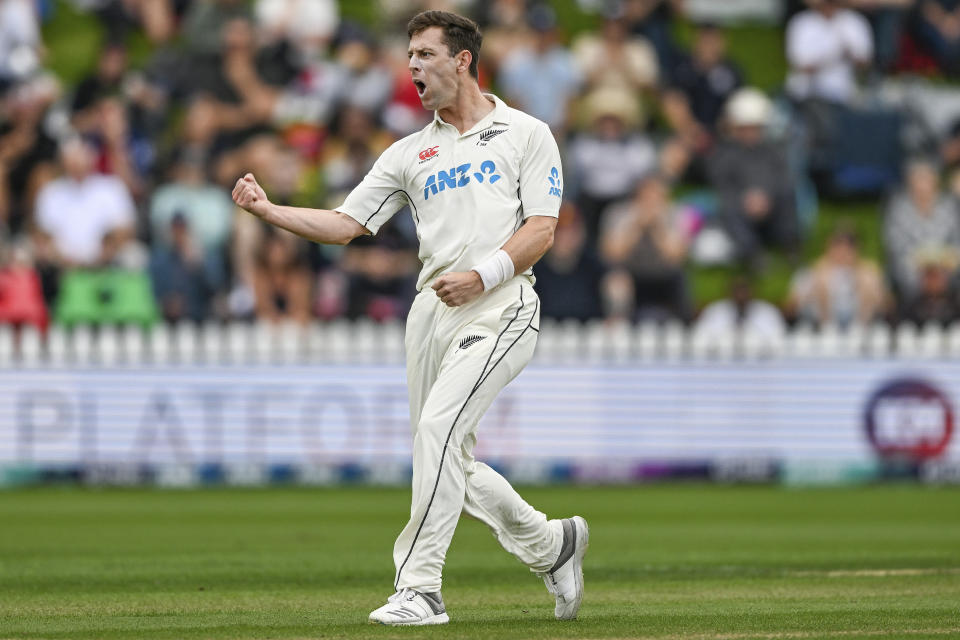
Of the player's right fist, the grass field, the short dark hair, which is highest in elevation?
the short dark hair

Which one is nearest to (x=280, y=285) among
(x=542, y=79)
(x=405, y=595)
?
(x=542, y=79)

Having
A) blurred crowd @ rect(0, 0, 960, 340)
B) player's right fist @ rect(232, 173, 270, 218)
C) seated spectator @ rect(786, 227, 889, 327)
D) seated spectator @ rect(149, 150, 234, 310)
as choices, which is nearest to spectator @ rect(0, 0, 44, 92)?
blurred crowd @ rect(0, 0, 960, 340)

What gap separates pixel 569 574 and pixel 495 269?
1.36 metres

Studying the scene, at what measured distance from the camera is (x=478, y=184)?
304 inches

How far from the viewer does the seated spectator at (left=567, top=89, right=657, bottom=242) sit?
2016 centimetres

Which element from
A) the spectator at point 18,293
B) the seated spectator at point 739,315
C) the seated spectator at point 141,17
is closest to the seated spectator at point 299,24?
the seated spectator at point 141,17

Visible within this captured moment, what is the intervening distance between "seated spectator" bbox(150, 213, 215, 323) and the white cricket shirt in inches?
445

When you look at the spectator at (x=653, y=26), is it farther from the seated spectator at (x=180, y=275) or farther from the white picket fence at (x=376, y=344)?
the seated spectator at (x=180, y=275)

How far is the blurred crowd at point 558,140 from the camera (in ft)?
62.3

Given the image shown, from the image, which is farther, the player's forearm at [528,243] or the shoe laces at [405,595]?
the player's forearm at [528,243]

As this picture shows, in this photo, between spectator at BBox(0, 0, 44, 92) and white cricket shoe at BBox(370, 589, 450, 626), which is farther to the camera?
spectator at BBox(0, 0, 44, 92)

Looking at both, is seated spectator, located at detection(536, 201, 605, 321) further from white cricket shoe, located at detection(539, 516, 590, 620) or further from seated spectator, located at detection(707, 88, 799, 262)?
white cricket shoe, located at detection(539, 516, 590, 620)

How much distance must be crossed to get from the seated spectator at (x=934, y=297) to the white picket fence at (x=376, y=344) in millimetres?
430

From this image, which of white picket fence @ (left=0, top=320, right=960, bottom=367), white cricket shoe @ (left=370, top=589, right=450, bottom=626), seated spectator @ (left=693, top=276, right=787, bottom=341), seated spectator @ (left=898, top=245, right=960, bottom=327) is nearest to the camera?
white cricket shoe @ (left=370, top=589, right=450, bottom=626)
